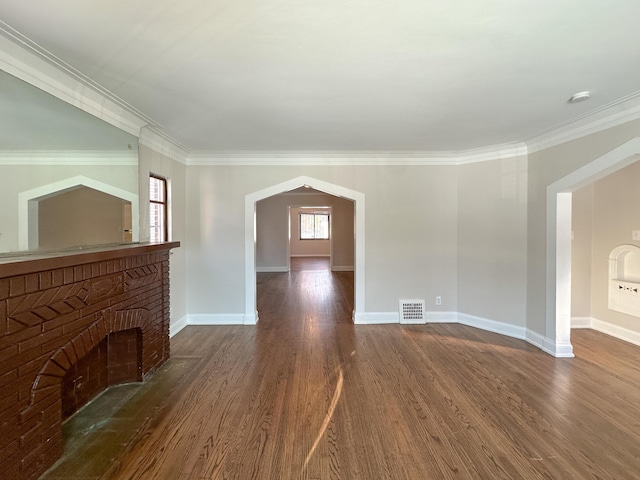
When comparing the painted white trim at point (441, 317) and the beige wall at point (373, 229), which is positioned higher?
→ the beige wall at point (373, 229)

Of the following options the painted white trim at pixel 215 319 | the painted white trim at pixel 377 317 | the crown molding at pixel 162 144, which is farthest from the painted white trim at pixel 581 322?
the crown molding at pixel 162 144

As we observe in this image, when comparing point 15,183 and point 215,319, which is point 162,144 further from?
point 215,319

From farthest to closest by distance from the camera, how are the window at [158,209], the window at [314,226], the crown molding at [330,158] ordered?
the window at [314,226]
the crown molding at [330,158]
the window at [158,209]

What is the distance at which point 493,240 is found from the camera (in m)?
4.34

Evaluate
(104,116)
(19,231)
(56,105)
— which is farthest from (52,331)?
(104,116)

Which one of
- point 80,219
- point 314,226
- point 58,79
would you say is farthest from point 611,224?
point 314,226

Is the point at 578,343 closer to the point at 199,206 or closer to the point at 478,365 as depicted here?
the point at 478,365

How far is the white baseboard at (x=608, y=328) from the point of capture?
12.9 feet

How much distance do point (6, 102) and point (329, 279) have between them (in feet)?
24.9

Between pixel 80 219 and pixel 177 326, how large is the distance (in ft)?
7.74

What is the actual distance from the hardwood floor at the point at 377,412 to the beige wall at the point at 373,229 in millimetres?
789

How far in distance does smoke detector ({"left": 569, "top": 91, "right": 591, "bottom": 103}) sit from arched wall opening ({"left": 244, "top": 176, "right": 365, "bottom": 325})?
2594mm

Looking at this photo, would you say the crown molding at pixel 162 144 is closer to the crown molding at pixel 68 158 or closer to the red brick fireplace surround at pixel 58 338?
the crown molding at pixel 68 158

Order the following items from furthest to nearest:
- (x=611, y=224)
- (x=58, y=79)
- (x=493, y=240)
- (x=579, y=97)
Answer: (x=493, y=240) < (x=611, y=224) < (x=579, y=97) < (x=58, y=79)
